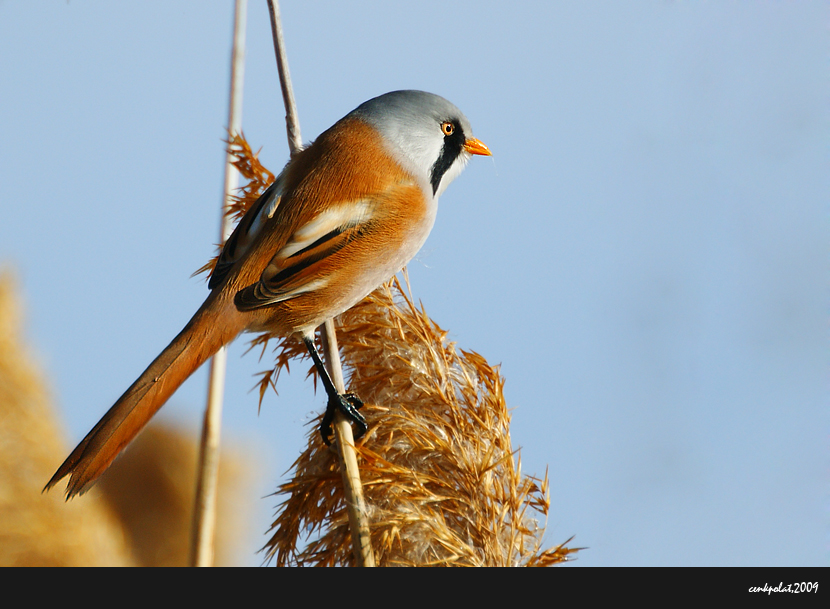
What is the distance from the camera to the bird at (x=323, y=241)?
3.50 ft

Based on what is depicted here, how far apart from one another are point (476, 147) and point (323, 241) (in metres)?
0.44

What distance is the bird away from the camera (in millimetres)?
1067

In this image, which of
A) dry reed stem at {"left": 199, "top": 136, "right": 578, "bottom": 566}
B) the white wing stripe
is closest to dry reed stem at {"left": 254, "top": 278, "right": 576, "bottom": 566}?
dry reed stem at {"left": 199, "top": 136, "right": 578, "bottom": 566}

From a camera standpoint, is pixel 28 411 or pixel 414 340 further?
pixel 28 411

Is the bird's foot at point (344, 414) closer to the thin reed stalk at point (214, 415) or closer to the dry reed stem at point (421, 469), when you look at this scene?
the dry reed stem at point (421, 469)

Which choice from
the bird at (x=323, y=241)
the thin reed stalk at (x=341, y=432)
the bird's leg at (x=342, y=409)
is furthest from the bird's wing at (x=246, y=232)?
the bird's leg at (x=342, y=409)

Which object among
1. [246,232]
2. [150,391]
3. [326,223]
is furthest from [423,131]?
[150,391]

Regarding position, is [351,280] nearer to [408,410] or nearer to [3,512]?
[408,410]

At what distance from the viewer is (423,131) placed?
130cm

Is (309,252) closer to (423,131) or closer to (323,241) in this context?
(323,241)
